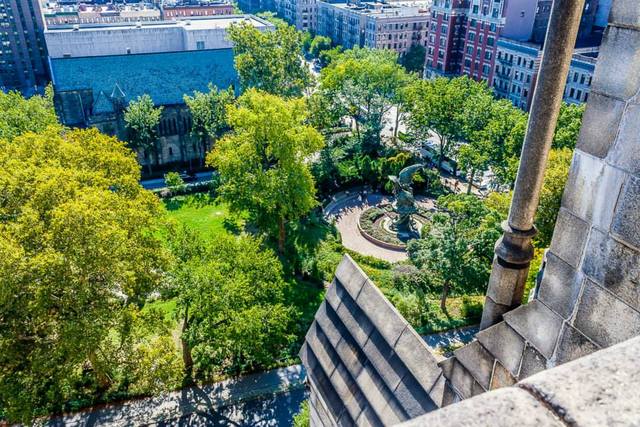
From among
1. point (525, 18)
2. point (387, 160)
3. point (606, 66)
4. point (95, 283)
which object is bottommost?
point (387, 160)

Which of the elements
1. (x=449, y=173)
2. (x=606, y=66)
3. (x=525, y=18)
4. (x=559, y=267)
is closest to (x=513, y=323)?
(x=559, y=267)

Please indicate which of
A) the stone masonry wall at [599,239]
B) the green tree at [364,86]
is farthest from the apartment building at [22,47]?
the stone masonry wall at [599,239]

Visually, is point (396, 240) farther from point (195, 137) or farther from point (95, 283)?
point (195, 137)

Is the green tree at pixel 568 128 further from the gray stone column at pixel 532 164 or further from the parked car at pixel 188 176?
the parked car at pixel 188 176

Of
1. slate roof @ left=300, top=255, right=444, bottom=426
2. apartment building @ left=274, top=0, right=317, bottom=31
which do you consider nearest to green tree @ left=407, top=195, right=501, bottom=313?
slate roof @ left=300, top=255, right=444, bottom=426

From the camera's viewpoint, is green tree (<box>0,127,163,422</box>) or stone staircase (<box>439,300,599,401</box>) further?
green tree (<box>0,127,163,422</box>)

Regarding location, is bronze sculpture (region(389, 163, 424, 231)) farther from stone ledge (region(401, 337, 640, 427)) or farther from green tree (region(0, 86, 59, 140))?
stone ledge (region(401, 337, 640, 427))
